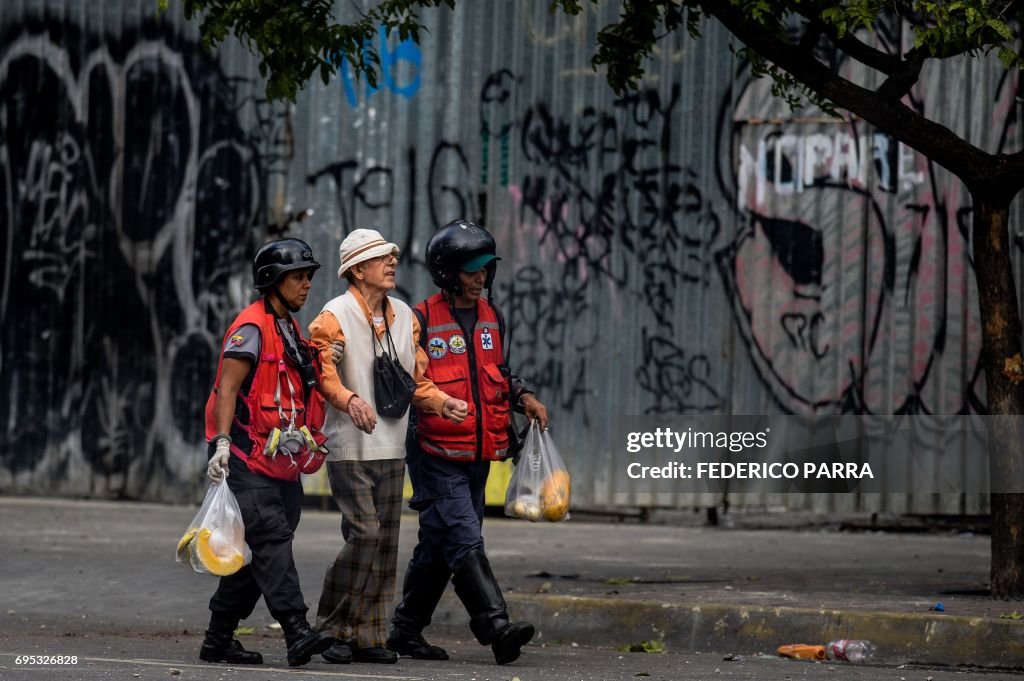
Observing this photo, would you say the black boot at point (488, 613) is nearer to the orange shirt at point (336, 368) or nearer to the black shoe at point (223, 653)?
the orange shirt at point (336, 368)

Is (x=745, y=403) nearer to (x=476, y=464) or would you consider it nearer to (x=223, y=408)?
(x=476, y=464)

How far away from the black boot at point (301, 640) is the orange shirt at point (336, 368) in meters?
0.84

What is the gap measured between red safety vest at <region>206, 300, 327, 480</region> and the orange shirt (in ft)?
0.23

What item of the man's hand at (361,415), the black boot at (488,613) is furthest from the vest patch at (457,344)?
the black boot at (488,613)

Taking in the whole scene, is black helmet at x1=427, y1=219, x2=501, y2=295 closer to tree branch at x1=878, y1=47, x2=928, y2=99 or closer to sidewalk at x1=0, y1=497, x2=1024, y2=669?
sidewalk at x1=0, y1=497, x2=1024, y2=669

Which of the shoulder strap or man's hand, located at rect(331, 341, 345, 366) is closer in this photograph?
man's hand, located at rect(331, 341, 345, 366)

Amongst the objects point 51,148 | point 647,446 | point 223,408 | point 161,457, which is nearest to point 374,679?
point 223,408

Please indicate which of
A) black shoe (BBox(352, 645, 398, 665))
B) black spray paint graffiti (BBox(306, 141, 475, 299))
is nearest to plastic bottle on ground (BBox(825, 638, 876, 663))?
black shoe (BBox(352, 645, 398, 665))

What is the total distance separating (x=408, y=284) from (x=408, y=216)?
1.69ft

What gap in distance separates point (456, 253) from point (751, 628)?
2227 millimetres

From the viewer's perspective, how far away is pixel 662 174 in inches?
496

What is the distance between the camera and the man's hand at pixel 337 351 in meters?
6.85

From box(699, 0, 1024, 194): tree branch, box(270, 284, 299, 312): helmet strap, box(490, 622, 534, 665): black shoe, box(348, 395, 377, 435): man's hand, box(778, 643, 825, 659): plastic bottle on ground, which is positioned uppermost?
box(699, 0, 1024, 194): tree branch

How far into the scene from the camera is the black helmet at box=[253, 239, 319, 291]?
6871 millimetres
